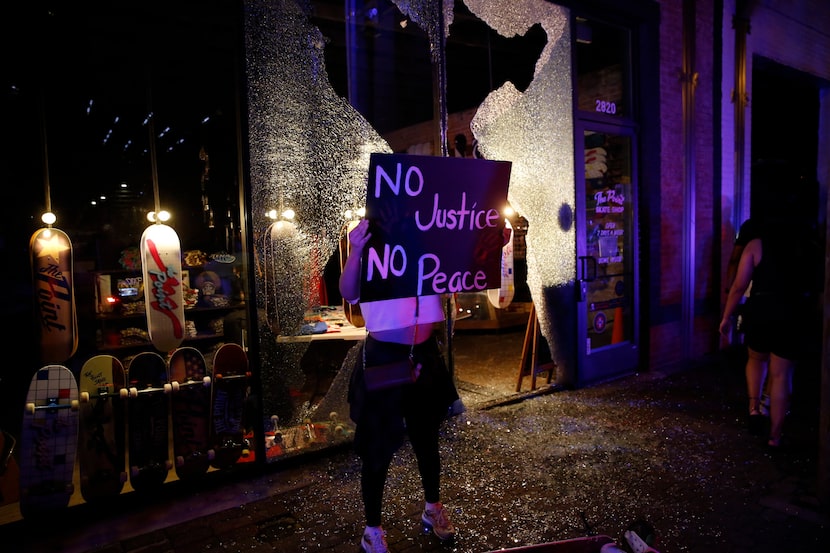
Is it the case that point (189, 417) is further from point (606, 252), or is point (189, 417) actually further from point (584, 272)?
point (606, 252)

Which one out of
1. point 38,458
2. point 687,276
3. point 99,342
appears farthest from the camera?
point 687,276

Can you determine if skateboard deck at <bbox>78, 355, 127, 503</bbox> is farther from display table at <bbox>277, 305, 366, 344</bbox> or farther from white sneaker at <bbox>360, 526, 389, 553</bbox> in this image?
white sneaker at <bbox>360, 526, 389, 553</bbox>

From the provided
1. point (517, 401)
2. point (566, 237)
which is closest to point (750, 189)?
point (566, 237)

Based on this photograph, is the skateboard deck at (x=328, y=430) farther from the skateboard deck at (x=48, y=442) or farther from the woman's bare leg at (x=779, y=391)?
the woman's bare leg at (x=779, y=391)

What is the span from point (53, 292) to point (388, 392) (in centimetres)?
233

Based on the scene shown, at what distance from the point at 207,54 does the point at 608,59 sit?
4760 mm

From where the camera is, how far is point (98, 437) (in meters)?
3.62

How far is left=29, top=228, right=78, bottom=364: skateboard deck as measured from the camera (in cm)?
349

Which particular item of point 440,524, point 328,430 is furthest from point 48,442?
point 440,524

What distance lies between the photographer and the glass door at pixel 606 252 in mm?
6098

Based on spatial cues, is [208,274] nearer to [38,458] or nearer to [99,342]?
[99,342]

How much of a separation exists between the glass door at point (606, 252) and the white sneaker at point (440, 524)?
3.44m

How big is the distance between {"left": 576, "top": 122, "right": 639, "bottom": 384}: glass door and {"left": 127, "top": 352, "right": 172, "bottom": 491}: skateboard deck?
4.25 metres

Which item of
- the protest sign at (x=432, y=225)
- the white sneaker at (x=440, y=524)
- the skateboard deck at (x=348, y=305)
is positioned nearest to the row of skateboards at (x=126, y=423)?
the skateboard deck at (x=348, y=305)
